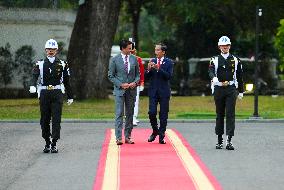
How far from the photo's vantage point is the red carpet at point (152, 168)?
1099 centimetres

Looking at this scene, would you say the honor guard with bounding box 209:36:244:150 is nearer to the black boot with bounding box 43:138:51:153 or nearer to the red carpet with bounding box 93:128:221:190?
the red carpet with bounding box 93:128:221:190

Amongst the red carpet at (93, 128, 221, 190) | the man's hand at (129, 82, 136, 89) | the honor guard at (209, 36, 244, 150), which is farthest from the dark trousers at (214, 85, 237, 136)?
the man's hand at (129, 82, 136, 89)

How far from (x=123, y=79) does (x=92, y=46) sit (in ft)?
70.7

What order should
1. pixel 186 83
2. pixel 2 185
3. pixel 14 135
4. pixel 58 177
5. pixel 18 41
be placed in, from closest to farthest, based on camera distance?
pixel 2 185, pixel 58 177, pixel 14 135, pixel 18 41, pixel 186 83

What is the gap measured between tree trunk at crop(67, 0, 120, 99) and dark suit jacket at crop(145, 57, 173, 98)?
20.8 meters

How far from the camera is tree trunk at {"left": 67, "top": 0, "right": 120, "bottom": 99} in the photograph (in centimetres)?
3759

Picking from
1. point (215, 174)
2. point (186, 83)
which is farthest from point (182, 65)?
point (215, 174)

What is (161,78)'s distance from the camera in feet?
55.3

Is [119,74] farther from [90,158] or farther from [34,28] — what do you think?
[34,28]

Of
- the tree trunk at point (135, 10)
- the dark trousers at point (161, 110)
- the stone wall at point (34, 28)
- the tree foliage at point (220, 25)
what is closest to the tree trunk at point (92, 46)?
the stone wall at point (34, 28)

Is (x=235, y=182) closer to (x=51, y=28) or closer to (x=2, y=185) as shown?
(x=2, y=185)

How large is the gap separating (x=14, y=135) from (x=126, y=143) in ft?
11.0

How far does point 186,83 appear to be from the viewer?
53.6m

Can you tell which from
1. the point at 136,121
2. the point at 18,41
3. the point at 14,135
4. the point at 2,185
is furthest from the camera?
the point at 18,41
